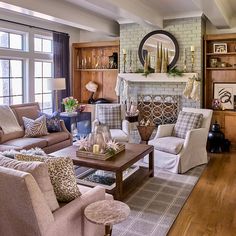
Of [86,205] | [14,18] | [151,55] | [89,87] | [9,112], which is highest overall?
[14,18]

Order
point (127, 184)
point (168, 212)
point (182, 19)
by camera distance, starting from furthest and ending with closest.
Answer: point (182, 19), point (127, 184), point (168, 212)

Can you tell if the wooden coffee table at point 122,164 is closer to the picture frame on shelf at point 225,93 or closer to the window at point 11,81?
the window at point 11,81

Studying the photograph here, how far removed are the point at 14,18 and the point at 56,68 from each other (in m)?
1.50

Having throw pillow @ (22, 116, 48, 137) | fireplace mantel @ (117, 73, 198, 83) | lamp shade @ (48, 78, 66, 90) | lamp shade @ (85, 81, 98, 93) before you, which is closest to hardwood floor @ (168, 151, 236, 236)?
fireplace mantel @ (117, 73, 198, 83)

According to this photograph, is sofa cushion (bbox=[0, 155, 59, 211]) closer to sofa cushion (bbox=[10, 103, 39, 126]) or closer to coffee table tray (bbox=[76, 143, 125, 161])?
coffee table tray (bbox=[76, 143, 125, 161])

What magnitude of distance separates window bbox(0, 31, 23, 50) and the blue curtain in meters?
0.89

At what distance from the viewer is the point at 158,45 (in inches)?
254

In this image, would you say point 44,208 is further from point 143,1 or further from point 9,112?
point 143,1

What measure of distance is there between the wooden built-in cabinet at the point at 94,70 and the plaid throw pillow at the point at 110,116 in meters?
1.69

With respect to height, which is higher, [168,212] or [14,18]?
[14,18]

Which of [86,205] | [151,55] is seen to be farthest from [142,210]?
[151,55]

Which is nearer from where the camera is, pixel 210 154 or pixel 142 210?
pixel 142 210

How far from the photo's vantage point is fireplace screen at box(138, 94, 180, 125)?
650 cm

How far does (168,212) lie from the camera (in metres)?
3.28
